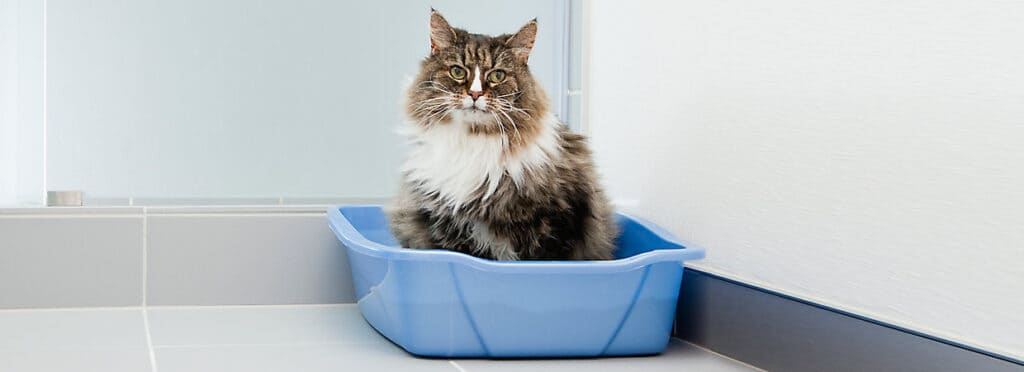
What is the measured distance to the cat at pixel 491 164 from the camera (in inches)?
59.4

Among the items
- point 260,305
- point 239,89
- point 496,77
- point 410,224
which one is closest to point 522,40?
point 496,77

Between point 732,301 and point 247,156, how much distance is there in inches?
42.6

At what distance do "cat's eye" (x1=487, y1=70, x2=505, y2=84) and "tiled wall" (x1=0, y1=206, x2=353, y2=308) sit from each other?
0.71 metres

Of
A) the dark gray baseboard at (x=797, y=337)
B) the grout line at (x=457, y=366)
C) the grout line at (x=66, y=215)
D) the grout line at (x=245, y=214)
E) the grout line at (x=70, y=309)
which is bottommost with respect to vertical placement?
the grout line at (x=457, y=366)

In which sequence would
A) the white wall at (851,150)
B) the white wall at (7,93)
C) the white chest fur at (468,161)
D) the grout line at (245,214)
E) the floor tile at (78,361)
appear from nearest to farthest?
the white wall at (851,150) → the floor tile at (78,361) → the white chest fur at (468,161) → the white wall at (7,93) → the grout line at (245,214)

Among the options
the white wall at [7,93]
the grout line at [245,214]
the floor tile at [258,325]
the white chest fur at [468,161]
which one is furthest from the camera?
the grout line at [245,214]

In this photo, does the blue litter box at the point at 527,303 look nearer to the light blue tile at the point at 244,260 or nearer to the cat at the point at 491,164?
the cat at the point at 491,164

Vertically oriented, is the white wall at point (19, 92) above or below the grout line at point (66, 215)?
above

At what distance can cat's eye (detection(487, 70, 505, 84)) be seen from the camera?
60.2 inches

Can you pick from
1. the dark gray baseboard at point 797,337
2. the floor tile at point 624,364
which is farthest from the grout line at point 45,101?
the dark gray baseboard at point 797,337

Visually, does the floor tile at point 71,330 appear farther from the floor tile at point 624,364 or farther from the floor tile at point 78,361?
the floor tile at point 624,364

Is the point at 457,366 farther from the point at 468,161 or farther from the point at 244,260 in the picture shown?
the point at 244,260

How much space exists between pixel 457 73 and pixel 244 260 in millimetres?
778

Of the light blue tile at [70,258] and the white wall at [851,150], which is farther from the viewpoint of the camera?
the light blue tile at [70,258]
